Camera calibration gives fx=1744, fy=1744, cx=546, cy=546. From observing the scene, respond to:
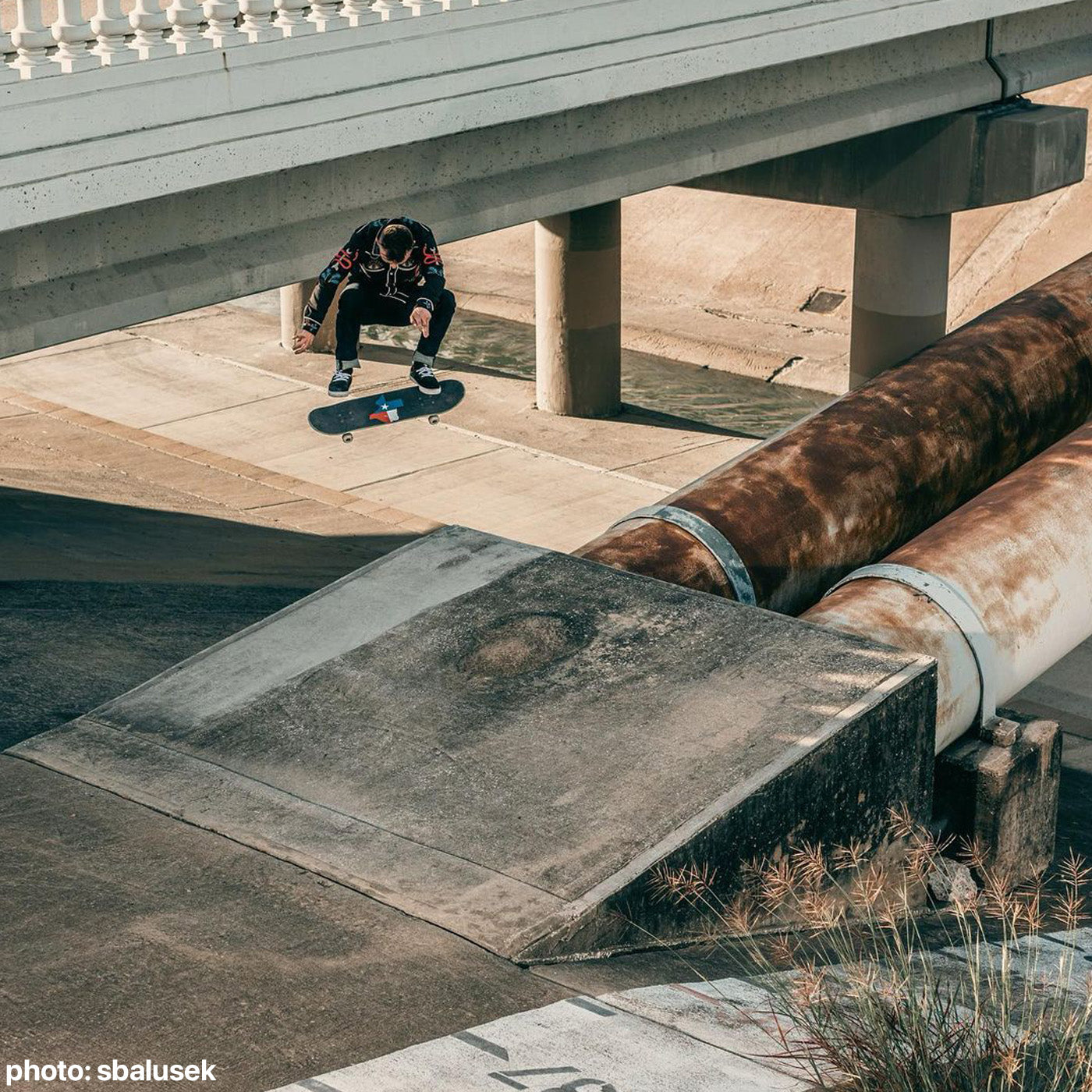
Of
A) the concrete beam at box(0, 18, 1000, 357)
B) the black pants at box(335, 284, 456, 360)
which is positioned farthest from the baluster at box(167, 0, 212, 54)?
the black pants at box(335, 284, 456, 360)

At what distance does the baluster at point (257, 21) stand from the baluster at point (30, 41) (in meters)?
1.52

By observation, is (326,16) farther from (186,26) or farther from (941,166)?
(941,166)

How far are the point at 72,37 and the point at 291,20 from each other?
5.83 ft

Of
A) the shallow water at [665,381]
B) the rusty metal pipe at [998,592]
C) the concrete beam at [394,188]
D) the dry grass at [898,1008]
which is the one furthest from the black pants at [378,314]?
the shallow water at [665,381]

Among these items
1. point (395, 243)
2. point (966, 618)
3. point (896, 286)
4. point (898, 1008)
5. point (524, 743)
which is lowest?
point (896, 286)

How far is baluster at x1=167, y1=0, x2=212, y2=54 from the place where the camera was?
1190 cm

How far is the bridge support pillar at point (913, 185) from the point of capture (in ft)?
70.7

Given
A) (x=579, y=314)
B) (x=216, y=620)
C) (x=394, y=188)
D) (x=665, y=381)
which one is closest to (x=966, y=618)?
(x=394, y=188)

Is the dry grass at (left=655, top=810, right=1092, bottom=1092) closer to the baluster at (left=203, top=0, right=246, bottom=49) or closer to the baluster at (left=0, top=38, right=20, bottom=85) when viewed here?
the baluster at (left=0, top=38, right=20, bottom=85)

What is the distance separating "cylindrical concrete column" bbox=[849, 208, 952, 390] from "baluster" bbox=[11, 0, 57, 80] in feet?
47.4

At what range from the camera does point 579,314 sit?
25.8 m

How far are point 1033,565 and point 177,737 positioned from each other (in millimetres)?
6420

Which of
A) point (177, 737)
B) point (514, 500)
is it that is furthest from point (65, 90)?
point (514, 500)

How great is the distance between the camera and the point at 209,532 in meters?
20.1
